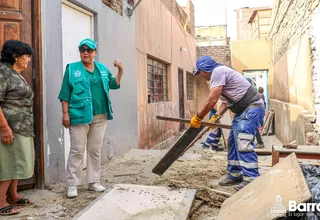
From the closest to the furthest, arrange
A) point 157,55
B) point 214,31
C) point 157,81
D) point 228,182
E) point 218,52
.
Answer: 1. point 228,182
2. point 157,55
3. point 157,81
4. point 218,52
5. point 214,31

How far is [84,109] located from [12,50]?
915mm

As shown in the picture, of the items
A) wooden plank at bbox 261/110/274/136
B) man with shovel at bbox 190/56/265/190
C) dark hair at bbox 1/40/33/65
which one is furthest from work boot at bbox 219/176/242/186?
wooden plank at bbox 261/110/274/136

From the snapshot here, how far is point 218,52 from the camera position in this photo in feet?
60.1

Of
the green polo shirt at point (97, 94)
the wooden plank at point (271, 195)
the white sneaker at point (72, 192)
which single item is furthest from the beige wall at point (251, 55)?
the white sneaker at point (72, 192)

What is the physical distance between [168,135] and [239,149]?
23.4ft

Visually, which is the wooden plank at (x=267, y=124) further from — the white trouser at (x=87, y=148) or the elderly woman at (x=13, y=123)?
the elderly woman at (x=13, y=123)

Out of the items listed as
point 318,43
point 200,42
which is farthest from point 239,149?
point 200,42

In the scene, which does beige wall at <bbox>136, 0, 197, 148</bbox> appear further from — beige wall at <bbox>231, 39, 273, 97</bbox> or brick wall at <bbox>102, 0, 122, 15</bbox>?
beige wall at <bbox>231, 39, 273, 97</bbox>

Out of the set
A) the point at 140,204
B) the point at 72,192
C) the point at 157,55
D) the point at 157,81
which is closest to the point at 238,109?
the point at 140,204

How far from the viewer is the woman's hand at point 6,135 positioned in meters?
2.70

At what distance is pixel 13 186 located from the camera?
3.00 metres

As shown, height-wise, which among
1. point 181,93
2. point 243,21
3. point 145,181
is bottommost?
point 145,181

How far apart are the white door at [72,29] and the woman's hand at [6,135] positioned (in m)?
1.41

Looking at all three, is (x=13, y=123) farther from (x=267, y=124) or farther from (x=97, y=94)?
(x=267, y=124)
